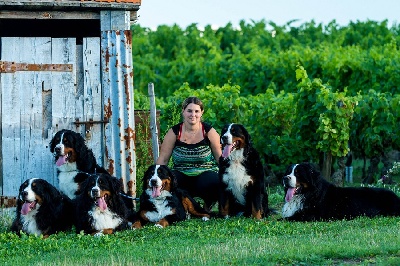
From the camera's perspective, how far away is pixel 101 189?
11.1m

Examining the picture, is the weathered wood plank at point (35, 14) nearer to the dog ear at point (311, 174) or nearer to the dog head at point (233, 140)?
the dog head at point (233, 140)

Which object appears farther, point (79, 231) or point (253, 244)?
point (79, 231)

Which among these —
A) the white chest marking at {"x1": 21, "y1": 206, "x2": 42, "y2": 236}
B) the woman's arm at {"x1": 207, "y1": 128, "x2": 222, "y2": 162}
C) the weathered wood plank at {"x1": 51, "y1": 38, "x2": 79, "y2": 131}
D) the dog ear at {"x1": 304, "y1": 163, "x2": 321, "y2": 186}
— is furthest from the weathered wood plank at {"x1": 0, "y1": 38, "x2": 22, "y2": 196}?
the dog ear at {"x1": 304, "y1": 163, "x2": 321, "y2": 186}

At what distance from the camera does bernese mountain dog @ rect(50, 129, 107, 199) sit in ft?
39.7

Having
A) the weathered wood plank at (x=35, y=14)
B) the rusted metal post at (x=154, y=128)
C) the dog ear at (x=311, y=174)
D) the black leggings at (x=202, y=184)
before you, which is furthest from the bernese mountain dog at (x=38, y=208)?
the dog ear at (x=311, y=174)

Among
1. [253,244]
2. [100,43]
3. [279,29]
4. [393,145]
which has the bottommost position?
[253,244]

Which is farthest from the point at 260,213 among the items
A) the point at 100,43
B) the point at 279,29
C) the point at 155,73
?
the point at 279,29

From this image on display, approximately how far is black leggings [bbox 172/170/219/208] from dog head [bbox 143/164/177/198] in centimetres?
95

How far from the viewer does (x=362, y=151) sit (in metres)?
19.0

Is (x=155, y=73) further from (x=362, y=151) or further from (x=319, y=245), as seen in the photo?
(x=319, y=245)

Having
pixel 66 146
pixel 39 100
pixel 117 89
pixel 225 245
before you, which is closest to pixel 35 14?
pixel 39 100

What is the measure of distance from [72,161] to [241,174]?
2190mm

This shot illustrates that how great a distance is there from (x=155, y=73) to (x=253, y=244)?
22.5m

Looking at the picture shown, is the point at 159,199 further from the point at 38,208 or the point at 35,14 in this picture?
the point at 35,14
